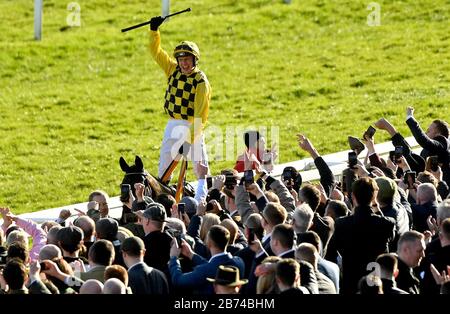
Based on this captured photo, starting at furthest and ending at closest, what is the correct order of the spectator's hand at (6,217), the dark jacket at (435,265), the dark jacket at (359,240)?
the spectator's hand at (6,217), the dark jacket at (359,240), the dark jacket at (435,265)

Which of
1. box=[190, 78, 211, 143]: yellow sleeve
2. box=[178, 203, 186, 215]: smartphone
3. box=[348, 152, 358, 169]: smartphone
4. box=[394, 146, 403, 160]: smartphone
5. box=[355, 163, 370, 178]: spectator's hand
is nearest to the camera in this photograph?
box=[178, 203, 186, 215]: smartphone

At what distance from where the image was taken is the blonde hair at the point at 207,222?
35.6ft

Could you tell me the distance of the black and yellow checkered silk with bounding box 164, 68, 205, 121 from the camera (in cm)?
1527

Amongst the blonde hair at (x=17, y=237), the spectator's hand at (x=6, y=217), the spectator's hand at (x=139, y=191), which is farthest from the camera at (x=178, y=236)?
the spectator's hand at (x=6, y=217)

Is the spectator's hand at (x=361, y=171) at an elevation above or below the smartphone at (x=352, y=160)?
below

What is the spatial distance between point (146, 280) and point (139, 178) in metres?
4.14

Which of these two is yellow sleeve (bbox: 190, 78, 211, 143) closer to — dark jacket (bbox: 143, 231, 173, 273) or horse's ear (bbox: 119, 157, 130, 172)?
horse's ear (bbox: 119, 157, 130, 172)


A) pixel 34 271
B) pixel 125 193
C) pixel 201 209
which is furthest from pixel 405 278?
pixel 125 193

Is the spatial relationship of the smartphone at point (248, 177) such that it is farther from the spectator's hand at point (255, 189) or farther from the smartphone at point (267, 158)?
the smartphone at point (267, 158)

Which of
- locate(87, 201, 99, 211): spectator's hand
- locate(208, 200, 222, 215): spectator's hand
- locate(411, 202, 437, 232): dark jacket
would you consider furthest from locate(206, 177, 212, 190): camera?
locate(411, 202, 437, 232): dark jacket

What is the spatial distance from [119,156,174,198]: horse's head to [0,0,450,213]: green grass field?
3667mm

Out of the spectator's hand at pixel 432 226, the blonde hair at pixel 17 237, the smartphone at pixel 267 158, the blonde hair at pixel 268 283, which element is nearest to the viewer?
the blonde hair at pixel 268 283

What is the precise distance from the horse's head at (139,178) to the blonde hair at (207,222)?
9.36 feet
